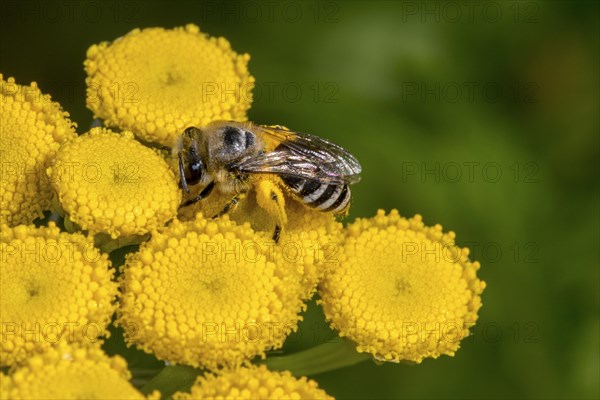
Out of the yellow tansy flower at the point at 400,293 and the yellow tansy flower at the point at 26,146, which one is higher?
the yellow tansy flower at the point at 26,146

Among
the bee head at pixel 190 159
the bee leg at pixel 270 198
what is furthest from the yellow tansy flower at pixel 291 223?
the bee head at pixel 190 159


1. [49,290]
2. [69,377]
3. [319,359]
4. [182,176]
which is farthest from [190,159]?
[69,377]

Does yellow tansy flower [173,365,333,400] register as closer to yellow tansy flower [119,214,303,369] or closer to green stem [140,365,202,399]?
yellow tansy flower [119,214,303,369]

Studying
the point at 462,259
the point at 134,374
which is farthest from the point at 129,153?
the point at 462,259

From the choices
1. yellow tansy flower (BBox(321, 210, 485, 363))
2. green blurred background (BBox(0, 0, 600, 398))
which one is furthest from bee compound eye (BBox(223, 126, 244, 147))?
green blurred background (BBox(0, 0, 600, 398))

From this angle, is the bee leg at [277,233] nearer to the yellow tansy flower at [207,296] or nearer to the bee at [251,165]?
the bee at [251,165]
